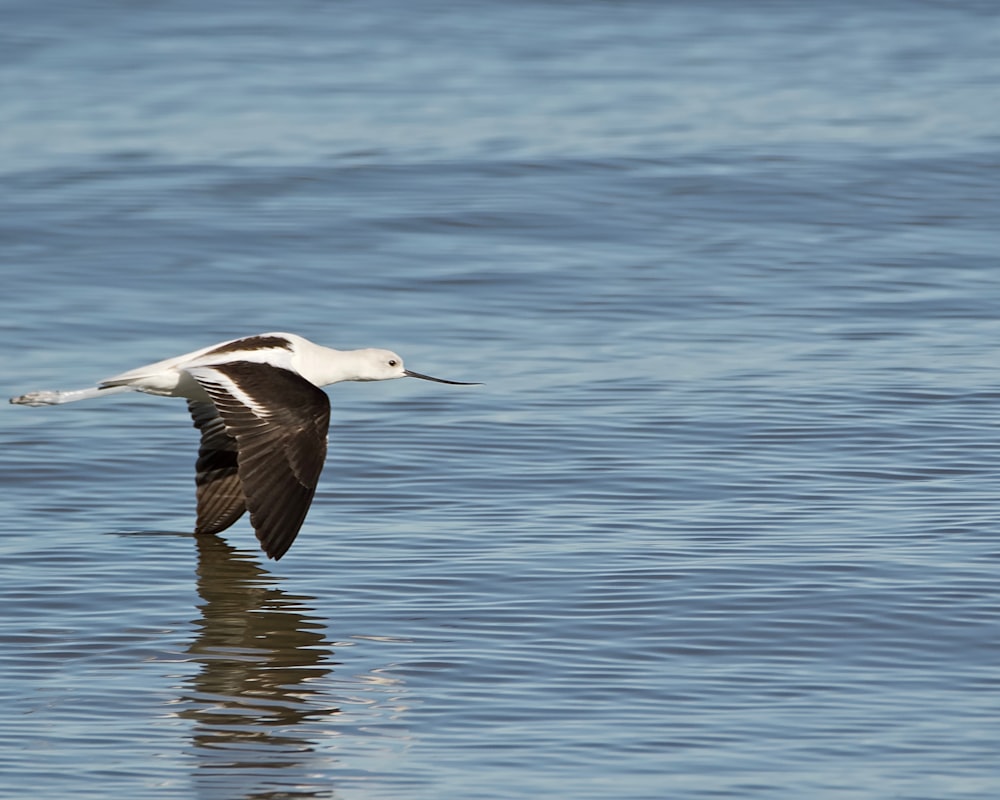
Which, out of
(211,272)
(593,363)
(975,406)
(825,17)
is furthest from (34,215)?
(825,17)

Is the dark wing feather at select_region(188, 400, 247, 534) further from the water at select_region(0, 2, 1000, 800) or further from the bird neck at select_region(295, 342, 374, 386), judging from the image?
the bird neck at select_region(295, 342, 374, 386)

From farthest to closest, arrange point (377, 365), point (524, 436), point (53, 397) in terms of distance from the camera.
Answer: point (524, 436), point (377, 365), point (53, 397)

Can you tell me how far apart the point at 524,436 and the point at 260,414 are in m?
2.38

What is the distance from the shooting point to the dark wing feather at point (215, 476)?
8.18 m

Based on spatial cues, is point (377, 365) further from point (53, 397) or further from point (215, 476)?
point (53, 397)

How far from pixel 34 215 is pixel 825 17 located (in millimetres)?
12480

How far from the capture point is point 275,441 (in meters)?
7.32

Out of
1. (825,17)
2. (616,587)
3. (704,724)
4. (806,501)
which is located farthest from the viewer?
(825,17)

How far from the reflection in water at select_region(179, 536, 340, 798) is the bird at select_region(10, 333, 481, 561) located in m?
0.28

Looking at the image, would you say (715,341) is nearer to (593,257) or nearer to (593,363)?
(593,363)

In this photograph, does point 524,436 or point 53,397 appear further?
point 524,436

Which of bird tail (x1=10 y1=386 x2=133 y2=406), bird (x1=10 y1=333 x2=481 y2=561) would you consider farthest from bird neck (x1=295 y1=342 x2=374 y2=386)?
bird tail (x1=10 y1=386 x2=133 y2=406)

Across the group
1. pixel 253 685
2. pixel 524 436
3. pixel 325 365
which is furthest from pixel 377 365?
pixel 253 685

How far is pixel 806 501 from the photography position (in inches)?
331
